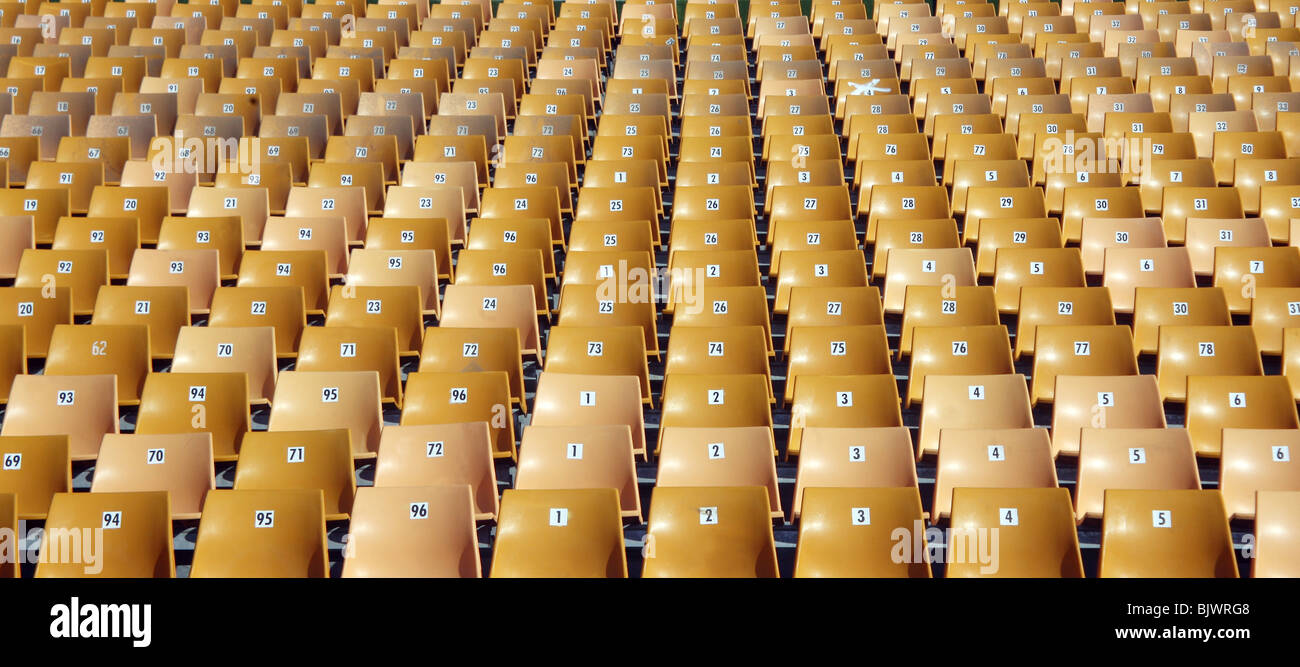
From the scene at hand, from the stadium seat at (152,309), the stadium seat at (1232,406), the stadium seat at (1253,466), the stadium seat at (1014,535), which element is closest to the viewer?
the stadium seat at (1014,535)

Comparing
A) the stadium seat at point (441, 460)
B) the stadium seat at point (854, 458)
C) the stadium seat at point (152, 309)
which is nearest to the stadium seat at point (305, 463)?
the stadium seat at point (441, 460)

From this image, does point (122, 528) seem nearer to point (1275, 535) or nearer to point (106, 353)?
point (106, 353)

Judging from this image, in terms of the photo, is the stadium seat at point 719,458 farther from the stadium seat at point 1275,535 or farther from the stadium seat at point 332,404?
the stadium seat at point 1275,535

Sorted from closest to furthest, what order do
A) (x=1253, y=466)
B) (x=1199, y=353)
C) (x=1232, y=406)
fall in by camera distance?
(x=1253, y=466), (x=1232, y=406), (x=1199, y=353)

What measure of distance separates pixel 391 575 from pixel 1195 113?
4442mm

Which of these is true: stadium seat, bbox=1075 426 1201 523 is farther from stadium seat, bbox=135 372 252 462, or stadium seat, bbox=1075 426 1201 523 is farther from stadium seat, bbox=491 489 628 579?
stadium seat, bbox=135 372 252 462

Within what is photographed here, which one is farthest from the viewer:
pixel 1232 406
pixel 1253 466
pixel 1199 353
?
pixel 1199 353

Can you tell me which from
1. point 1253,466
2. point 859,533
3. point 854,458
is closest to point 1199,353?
point 1253,466

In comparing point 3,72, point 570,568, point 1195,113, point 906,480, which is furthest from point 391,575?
point 3,72

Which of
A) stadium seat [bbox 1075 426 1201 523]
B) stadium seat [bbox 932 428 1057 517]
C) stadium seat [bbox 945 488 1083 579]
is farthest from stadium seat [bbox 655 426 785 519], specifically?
stadium seat [bbox 1075 426 1201 523]

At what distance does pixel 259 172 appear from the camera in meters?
5.24
